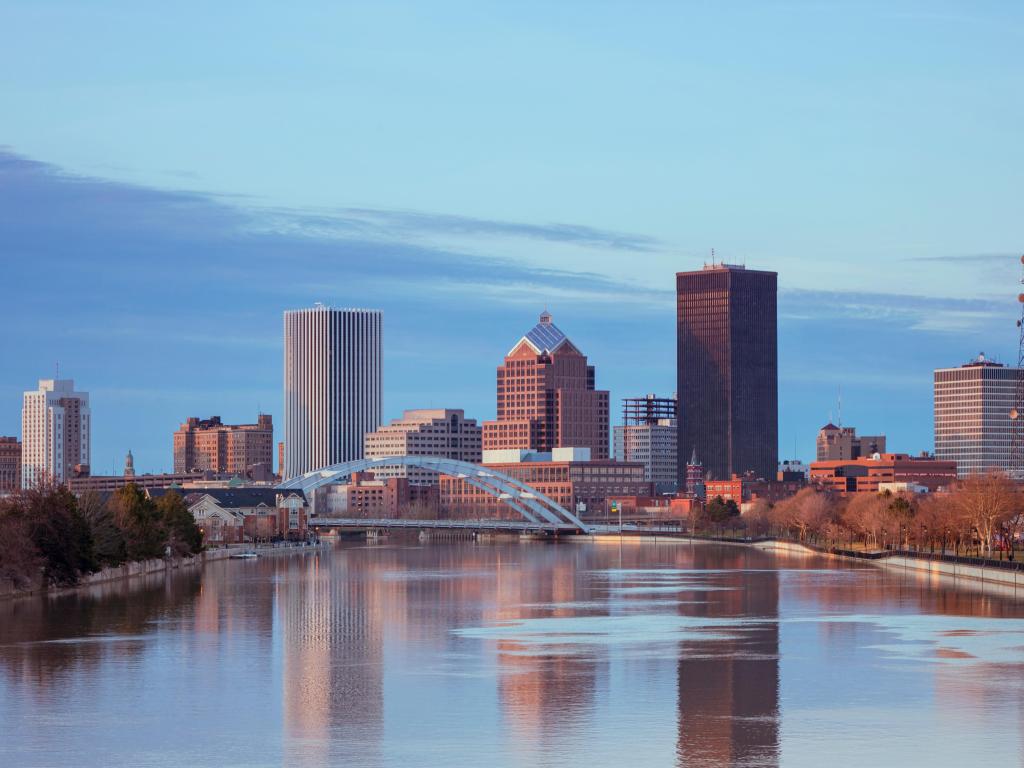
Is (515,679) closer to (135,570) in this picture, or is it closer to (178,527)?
(135,570)

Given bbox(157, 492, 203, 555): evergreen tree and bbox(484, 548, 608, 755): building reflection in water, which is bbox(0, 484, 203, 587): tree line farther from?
bbox(484, 548, 608, 755): building reflection in water

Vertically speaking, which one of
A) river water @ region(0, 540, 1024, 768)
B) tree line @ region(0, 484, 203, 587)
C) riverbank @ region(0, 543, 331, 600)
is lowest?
riverbank @ region(0, 543, 331, 600)

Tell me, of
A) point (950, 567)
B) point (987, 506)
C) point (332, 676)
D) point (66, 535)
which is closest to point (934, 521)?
point (987, 506)

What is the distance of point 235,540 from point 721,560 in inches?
2511

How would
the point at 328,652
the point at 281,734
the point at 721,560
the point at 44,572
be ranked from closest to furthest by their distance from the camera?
the point at 281,734 → the point at 328,652 → the point at 44,572 → the point at 721,560

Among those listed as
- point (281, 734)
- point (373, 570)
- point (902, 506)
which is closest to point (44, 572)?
point (373, 570)

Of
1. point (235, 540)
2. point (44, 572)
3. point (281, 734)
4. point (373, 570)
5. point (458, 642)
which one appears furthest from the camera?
point (235, 540)

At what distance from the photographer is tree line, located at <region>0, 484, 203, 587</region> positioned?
259 ft

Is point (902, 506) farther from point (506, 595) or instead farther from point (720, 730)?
point (720, 730)

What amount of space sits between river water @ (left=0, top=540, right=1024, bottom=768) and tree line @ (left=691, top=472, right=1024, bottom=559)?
1418 inches

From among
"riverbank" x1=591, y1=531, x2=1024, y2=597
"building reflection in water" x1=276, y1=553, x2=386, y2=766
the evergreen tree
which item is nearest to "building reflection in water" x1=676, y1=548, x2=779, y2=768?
"building reflection in water" x1=276, y1=553, x2=386, y2=766

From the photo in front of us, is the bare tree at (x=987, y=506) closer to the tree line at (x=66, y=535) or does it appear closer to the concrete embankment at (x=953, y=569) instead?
the concrete embankment at (x=953, y=569)

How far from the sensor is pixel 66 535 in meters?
83.9

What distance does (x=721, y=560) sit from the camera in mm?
143000
